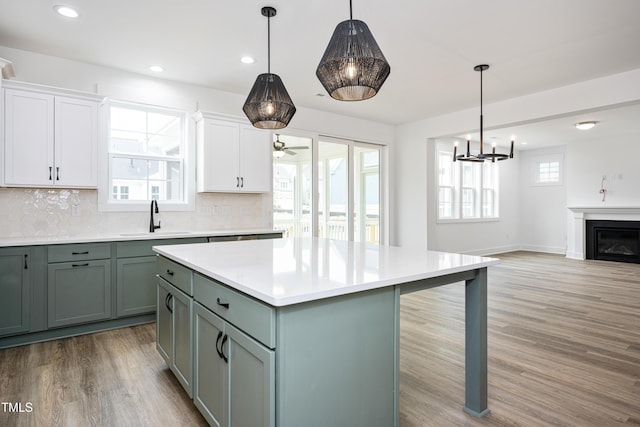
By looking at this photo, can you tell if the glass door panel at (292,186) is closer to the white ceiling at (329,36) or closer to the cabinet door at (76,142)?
the white ceiling at (329,36)

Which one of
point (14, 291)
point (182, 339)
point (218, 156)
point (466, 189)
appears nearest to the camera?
point (182, 339)

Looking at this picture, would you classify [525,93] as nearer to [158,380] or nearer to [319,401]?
[319,401]

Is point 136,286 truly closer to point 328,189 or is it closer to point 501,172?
point 328,189

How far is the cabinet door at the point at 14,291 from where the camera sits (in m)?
2.94

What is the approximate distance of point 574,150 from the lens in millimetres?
8242

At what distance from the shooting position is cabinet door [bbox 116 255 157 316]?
3.44 m

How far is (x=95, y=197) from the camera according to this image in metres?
3.84

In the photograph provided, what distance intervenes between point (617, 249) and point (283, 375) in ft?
29.8

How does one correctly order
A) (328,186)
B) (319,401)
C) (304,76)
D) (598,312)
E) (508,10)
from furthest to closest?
(328,186), (304,76), (598,312), (508,10), (319,401)

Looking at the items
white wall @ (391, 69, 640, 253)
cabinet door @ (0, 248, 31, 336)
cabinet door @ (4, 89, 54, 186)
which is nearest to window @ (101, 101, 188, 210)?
cabinet door @ (4, 89, 54, 186)

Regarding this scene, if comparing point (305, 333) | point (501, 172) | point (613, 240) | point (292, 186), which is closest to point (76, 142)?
point (292, 186)

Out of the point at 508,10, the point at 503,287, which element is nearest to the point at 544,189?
the point at 503,287

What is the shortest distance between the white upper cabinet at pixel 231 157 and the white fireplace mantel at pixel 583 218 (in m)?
7.20

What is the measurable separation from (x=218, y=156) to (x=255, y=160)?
495 mm
